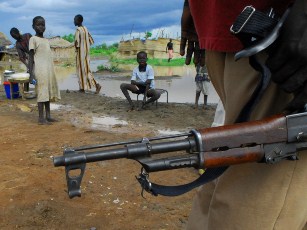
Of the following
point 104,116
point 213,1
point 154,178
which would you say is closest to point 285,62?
point 213,1

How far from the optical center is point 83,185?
3172mm

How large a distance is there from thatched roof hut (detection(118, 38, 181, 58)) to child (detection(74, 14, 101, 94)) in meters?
22.6

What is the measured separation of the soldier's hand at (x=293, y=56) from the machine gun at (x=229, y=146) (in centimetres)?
9

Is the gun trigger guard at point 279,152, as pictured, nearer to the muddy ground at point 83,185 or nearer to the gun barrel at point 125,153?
the gun barrel at point 125,153

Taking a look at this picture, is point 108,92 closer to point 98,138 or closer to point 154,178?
point 98,138

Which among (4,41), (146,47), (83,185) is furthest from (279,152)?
(146,47)

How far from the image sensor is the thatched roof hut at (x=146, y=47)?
105ft

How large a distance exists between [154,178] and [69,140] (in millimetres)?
1836

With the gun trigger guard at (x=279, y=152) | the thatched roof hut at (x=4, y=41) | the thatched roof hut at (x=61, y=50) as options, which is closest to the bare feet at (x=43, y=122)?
the gun trigger guard at (x=279, y=152)

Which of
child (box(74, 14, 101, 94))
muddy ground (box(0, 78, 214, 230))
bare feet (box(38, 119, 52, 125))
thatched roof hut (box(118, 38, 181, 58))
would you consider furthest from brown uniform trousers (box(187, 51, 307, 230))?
thatched roof hut (box(118, 38, 181, 58))

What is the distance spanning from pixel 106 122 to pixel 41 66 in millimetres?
1416

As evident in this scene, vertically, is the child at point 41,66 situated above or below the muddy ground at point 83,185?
above

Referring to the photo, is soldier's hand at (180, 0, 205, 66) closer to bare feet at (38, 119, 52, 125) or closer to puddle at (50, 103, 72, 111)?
bare feet at (38, 119, 52, 125)

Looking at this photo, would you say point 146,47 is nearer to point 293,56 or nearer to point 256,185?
point 256,185
